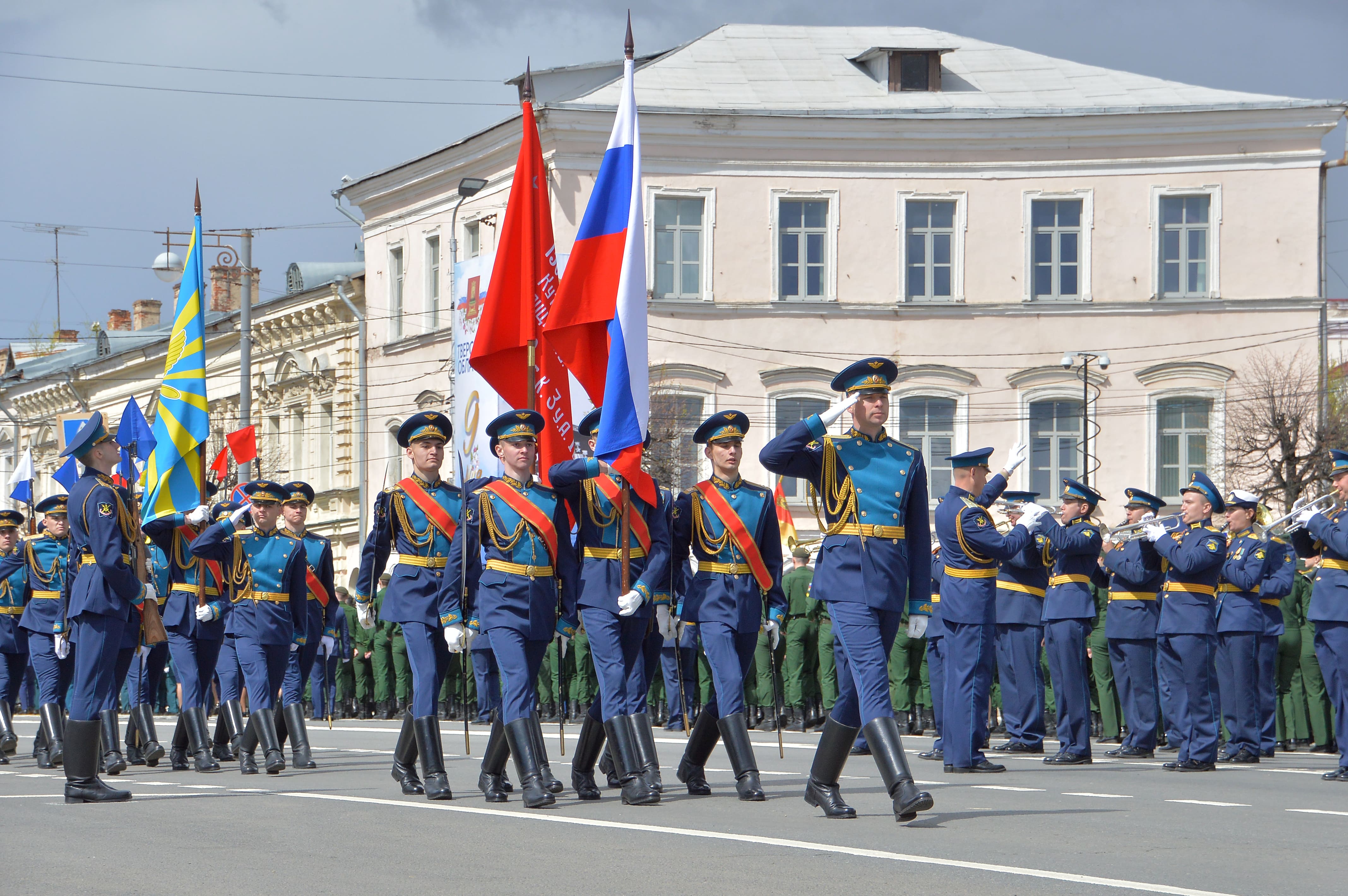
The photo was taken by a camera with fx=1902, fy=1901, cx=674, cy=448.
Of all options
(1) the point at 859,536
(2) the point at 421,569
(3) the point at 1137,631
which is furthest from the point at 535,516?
(3) the point at 1137,631

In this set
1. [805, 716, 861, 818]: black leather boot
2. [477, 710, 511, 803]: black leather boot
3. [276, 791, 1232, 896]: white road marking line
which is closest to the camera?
[276, 791, 1232, 896]: white road marking line

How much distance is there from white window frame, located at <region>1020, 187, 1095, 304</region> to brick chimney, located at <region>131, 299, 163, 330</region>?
3198cm

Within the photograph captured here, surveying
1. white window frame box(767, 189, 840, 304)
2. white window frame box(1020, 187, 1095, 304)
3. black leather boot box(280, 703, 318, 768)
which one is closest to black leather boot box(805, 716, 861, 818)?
black leather boot box(280, 703, 318, 768)

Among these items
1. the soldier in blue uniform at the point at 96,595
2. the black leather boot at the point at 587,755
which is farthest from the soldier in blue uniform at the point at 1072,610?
the soldier in blue uniform at the point at 96,595

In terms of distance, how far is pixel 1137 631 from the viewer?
1374 centimetres

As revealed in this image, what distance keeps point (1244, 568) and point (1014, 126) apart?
22722 millimetres

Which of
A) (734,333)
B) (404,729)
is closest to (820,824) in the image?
(404,729)

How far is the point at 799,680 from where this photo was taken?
731 inches

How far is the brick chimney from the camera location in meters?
58.5

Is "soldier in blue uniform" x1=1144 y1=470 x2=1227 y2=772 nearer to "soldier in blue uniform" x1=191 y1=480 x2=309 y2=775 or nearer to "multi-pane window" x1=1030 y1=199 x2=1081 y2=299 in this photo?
"soldier in blue uniform" x1=191 y1=480 x2=309 y2=775

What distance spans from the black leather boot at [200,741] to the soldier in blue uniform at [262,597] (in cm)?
21

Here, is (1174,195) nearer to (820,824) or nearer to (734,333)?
(734,333)

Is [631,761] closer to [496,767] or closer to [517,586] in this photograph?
[496,767]

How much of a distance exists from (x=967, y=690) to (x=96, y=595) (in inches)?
214
